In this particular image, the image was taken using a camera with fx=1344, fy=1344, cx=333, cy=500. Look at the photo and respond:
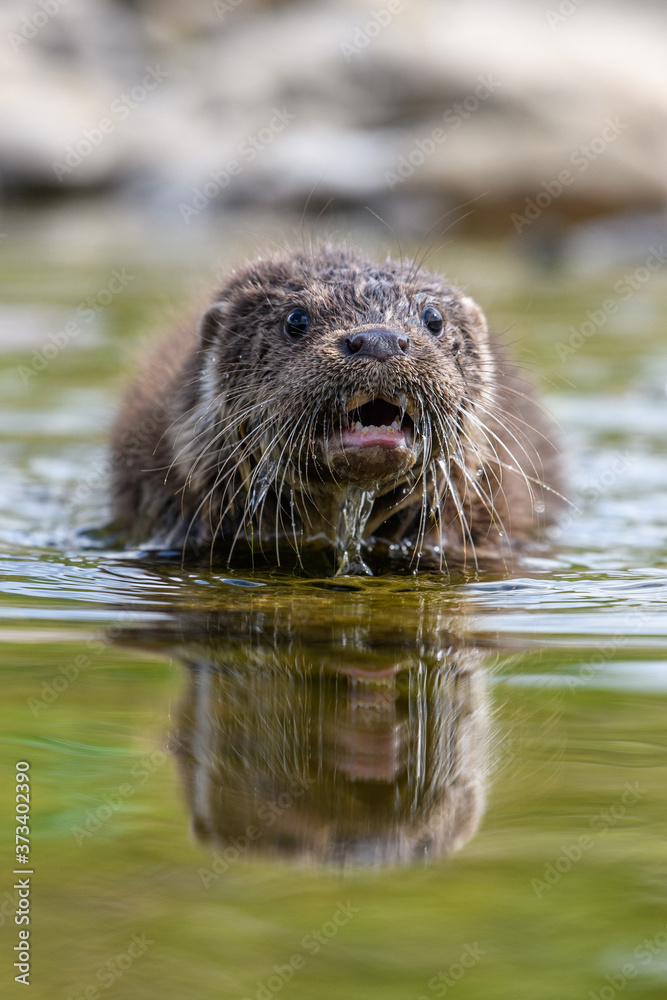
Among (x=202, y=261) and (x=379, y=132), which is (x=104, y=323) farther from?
(x=379, y=132)

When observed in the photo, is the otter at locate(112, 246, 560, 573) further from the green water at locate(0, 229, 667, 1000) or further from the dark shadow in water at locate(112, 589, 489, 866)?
the dark shadow in water at locate(112, 589, 489, 866)

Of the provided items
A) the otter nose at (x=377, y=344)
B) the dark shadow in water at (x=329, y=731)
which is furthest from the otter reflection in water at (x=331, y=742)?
the otter nose at (x=377, y=344)

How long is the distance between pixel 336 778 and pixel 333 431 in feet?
6.75

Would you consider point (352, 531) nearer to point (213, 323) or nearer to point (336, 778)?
point (213, 323)

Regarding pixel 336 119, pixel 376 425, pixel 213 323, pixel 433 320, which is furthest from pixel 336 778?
pixel 336 119

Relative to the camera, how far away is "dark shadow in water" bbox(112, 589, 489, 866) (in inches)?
110

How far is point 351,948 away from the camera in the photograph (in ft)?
7.96

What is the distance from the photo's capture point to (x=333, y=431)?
4902 millimetres

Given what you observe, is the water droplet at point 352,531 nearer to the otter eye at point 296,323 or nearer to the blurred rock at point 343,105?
the otter eye at point 296,323

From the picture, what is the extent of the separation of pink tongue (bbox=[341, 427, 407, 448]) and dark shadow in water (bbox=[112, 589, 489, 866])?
0.58m

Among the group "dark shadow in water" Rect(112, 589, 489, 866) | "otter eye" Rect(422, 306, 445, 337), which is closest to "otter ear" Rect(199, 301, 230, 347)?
"otter eye" Rect(422, 306, 445, 337)

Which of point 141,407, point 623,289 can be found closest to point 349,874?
point 141,407

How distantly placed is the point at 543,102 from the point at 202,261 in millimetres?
8687

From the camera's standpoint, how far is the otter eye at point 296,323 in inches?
206
